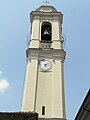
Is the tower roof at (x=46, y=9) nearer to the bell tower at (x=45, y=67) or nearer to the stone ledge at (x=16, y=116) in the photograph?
the bell tower at (x=45, y=67)

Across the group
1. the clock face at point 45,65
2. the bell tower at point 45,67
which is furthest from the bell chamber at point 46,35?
the clock face at point 45,65

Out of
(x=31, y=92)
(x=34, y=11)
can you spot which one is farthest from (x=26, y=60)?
(x=34, y=11)

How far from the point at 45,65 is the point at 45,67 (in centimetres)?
24

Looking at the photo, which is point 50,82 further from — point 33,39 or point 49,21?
point 49,21

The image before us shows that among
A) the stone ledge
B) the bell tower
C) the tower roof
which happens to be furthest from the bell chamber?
the stone ledge

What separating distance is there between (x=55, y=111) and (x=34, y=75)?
418cm

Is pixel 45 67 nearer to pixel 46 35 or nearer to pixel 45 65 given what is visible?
pixel 45 65

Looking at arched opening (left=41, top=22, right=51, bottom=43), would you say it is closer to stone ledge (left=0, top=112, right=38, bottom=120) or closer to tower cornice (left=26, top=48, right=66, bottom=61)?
tower cornice (left=26, top=48, right=66, bottom=61)

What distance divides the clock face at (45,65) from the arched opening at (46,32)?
10.6 ft

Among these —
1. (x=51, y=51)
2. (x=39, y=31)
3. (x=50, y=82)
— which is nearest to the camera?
(x=50, y=82)

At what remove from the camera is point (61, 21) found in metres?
38.3

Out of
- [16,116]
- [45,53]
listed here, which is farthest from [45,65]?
[16,116]

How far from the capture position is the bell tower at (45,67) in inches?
1165

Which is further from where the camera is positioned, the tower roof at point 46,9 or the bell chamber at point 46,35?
the tower roof at point 46,9
